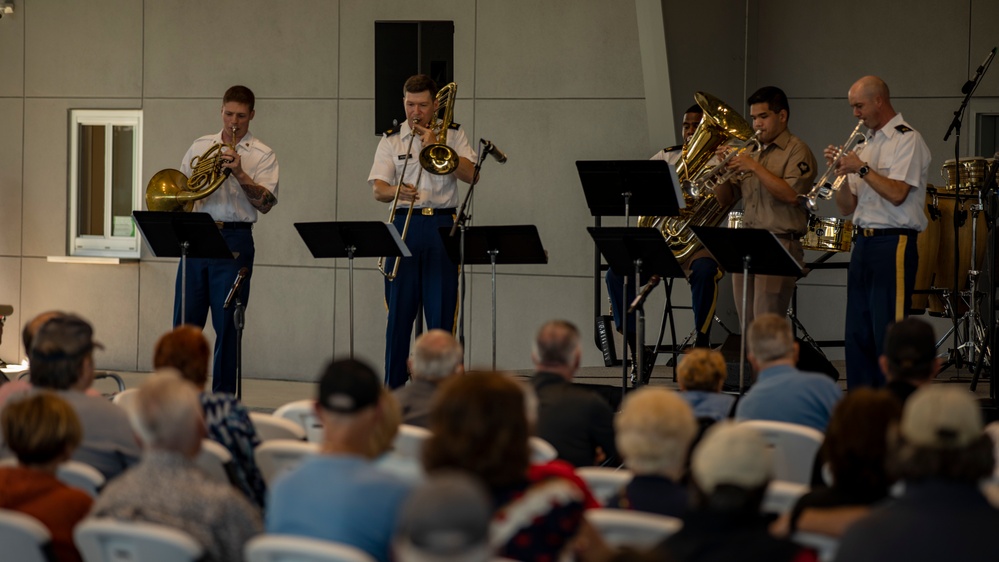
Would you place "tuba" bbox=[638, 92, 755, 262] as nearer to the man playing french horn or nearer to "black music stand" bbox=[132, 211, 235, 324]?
the man playing french horn

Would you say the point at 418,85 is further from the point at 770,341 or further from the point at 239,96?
the point at 770,341

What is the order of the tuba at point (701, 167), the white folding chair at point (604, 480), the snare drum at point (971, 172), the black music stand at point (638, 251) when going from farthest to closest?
the snare drum at point (971, 172) < the tuba at point (701, 167) < the black music stand at point (638, 251) < the white folding chair at point (604, 480)

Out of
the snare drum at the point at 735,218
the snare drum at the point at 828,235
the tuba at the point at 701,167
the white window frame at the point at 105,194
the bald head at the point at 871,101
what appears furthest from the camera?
the white window frame at the point at 105,194

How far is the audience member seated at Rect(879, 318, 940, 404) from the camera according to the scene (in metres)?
3.89

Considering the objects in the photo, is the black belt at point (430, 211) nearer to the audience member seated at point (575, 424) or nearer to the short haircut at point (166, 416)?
the audience member seated at point (575, 424)

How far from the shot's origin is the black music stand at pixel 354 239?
6.46 meters

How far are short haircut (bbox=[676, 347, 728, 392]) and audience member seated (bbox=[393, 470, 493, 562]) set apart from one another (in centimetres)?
260

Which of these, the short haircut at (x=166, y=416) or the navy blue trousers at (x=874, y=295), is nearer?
the short haircut at (x=166, y=416)

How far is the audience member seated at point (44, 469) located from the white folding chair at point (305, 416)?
1.17 metres

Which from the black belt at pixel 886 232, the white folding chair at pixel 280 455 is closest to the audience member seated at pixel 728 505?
the white folding chair at pixel 280 455

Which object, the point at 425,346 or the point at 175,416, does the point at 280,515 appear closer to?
the point at 175,416

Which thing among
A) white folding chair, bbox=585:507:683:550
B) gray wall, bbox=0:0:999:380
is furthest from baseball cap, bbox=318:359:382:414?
gray wall, bbox=0:0:999:380

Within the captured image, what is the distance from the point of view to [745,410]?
4066mm

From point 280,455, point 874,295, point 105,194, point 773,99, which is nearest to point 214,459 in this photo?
point 280,455
